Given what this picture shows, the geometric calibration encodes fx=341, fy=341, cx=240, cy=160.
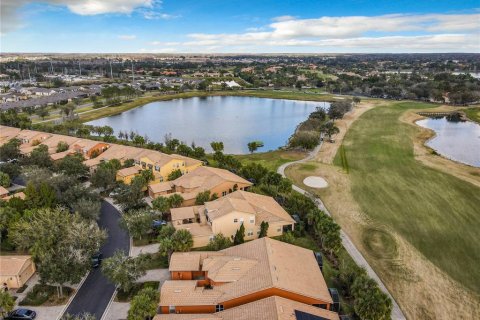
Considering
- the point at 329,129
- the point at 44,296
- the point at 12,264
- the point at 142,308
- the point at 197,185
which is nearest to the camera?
the point at 142,308

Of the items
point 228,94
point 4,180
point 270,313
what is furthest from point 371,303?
point 228,94

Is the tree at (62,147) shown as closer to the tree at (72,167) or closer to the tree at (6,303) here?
the tree at (72,167)

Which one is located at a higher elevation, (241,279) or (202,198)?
(202,198)

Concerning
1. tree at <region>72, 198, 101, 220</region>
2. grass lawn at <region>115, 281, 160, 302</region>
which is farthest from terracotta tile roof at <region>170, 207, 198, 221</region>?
grass lawn at <region>115, 281, 160, 302</region>

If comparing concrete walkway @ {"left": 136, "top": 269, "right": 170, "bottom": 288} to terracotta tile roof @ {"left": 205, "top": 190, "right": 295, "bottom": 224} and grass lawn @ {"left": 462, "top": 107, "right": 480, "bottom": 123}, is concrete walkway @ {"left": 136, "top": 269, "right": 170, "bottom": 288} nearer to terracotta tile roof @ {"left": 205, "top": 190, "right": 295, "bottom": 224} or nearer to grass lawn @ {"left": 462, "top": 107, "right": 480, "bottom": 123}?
terracotta tile roof @ {"left": 205, "top": 190, "right": 295, "bottom": 224}

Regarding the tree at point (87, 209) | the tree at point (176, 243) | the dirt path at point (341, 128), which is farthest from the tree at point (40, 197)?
the dirt path at point (341, 128)

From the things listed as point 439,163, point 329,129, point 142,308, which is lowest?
point 439,163

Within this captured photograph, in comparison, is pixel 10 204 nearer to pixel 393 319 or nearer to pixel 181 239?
pixel 181 239

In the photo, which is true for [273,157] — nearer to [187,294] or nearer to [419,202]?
[419,202]

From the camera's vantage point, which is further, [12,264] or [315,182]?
[315,182]
